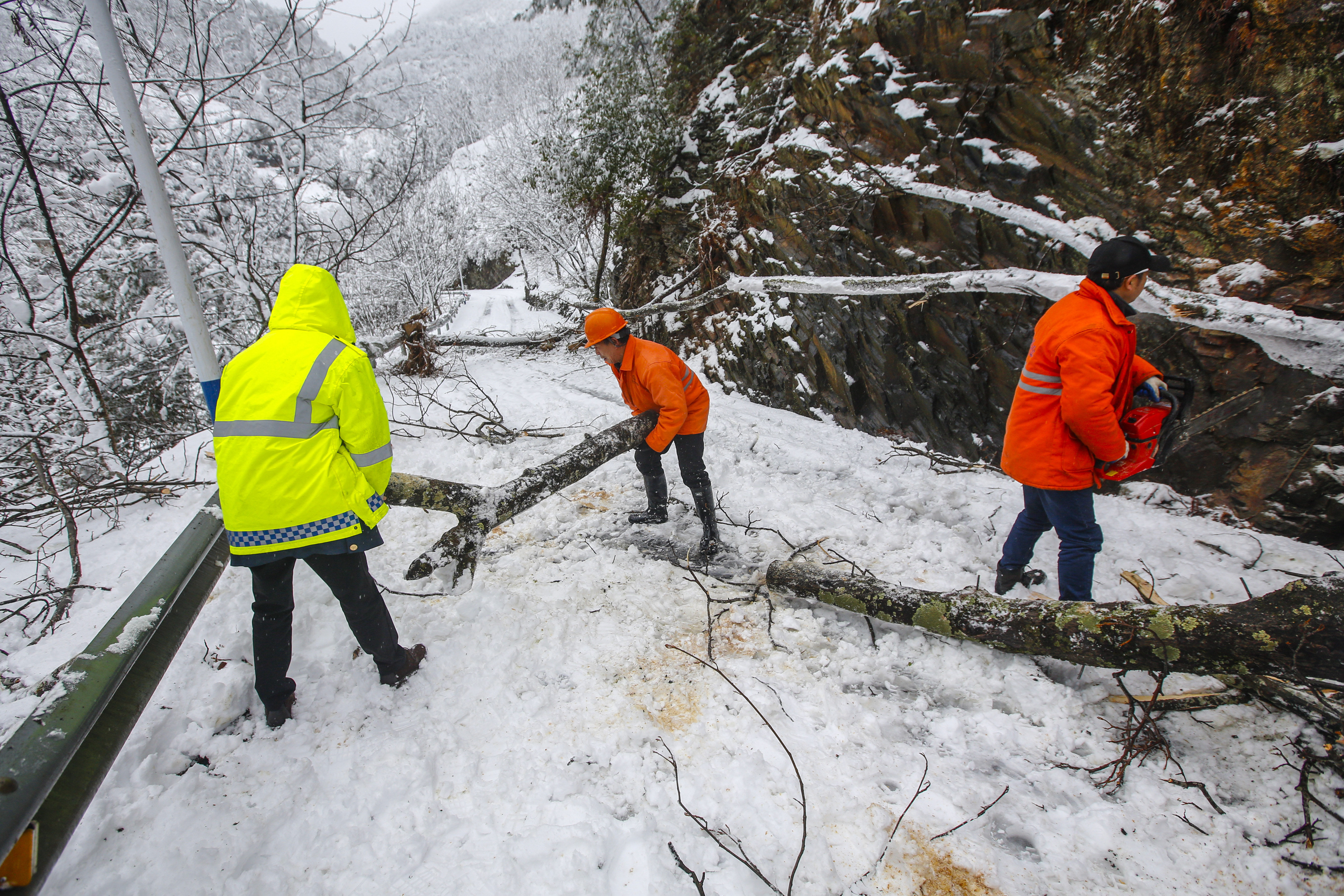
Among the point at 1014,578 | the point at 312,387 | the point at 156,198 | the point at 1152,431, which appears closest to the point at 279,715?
the point at 312,387

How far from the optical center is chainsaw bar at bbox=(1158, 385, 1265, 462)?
3.33 meters

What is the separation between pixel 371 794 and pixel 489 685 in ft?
1.97

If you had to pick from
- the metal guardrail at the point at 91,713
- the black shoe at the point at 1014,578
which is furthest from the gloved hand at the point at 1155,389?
the metal guardrail at the point at 91,713

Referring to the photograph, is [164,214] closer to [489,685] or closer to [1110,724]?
[489,685]

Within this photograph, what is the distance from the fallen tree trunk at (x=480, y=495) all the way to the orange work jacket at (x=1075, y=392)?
2145mm

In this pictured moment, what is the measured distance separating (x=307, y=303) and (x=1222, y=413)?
522 centimetres

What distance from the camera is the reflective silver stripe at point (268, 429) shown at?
6.64 ft

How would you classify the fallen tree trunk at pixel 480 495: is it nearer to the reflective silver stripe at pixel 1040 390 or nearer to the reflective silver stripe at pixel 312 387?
the reflective silver stripe at pixel 312 387

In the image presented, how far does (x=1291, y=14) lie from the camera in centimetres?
309

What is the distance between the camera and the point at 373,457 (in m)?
2.27

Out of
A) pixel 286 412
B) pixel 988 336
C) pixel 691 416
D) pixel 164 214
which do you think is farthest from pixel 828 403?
pixel 164 214

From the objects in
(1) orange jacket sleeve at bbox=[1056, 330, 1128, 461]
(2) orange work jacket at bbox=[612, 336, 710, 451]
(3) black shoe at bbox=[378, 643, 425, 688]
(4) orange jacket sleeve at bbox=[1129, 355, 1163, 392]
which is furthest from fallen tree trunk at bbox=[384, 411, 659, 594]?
(4) orange jacket sleeve at bbox=[1129, 355, 1163, 392]

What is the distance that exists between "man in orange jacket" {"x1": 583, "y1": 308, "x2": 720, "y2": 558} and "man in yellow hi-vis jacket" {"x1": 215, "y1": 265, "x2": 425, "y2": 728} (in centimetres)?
134

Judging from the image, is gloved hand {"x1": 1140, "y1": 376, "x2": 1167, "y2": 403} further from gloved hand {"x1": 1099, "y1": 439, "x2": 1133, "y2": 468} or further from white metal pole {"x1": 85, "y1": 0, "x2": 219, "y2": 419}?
white metal pole {"x1": 85, "y1": 0, "x2": 219, "y2": 419}
